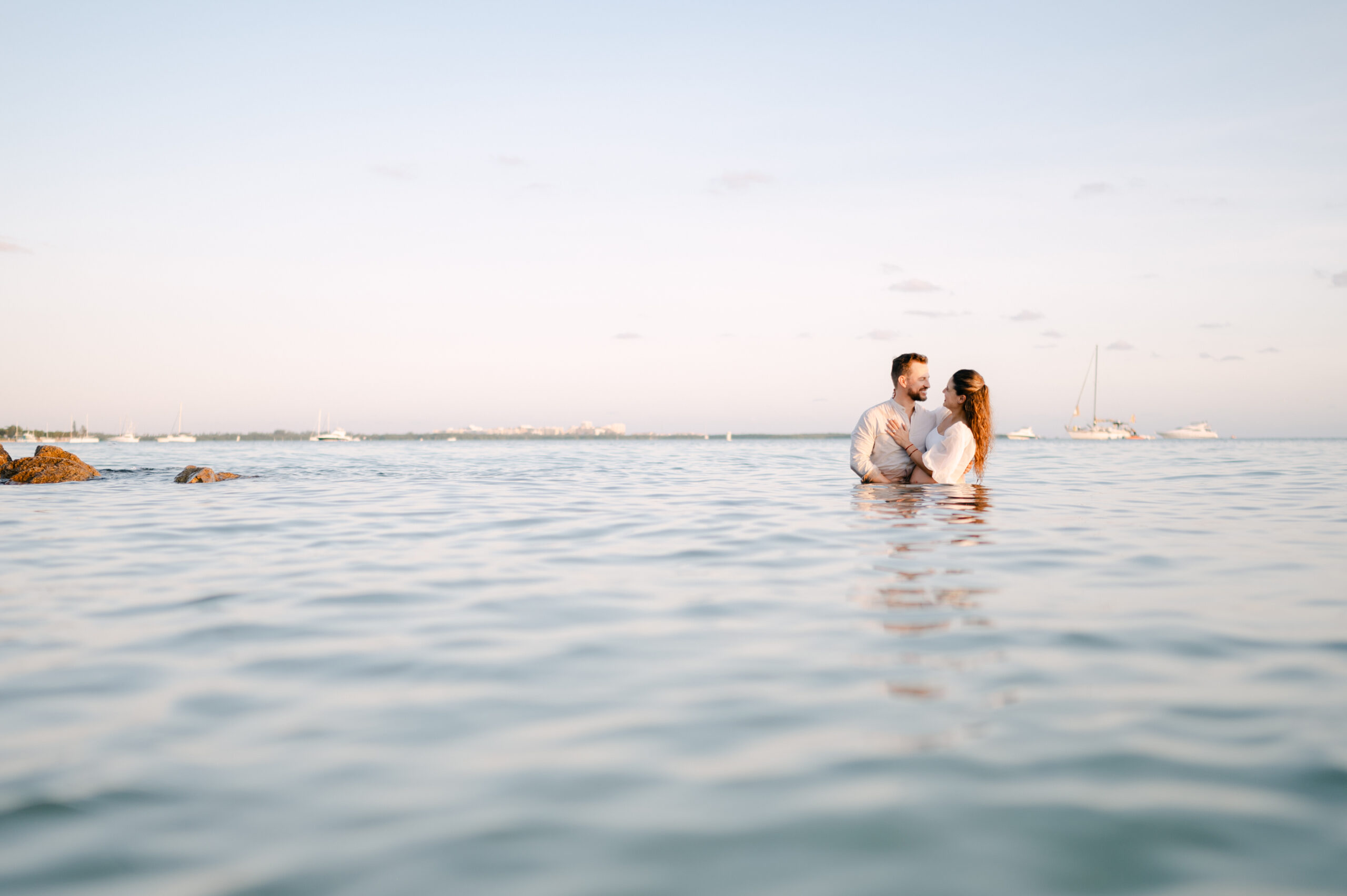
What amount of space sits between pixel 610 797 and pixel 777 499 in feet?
39.3

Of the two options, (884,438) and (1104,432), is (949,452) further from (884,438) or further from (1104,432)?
(1104,432)

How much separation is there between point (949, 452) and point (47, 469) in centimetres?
2137

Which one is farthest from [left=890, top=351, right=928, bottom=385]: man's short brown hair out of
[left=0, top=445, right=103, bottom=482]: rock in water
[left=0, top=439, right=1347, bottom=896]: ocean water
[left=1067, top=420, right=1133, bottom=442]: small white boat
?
[left=1067, top=420, right=1133, bottom=442]: small white boat

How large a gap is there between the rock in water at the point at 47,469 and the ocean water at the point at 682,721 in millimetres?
15158

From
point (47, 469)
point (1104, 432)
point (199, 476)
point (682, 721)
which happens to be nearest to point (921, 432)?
point (682, 721)

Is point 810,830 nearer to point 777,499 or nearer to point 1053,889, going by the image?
point 1053,889

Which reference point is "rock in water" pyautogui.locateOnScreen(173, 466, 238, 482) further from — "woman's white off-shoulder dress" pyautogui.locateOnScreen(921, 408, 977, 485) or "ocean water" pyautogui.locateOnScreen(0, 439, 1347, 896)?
"woman's white off-shoulder dress" pyautogui.locateOnScreen(921, 408, 977, 485)

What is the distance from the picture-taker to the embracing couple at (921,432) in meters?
12.2

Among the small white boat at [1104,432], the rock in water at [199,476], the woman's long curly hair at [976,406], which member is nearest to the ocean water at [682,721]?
the woman's long curly hair at [976,406]

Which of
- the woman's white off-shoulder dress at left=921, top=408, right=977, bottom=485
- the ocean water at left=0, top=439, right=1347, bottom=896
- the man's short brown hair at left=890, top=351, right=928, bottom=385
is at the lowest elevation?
the ocean water at left=0, top=439, right=1347, bottom=896

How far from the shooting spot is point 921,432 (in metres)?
13.3

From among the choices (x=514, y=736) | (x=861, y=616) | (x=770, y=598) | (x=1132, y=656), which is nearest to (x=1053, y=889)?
(x=514, y=736)

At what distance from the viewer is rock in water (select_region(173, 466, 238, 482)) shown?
20172mm

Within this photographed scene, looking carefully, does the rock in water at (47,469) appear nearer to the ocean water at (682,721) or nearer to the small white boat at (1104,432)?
the ocean water at (682,721)
